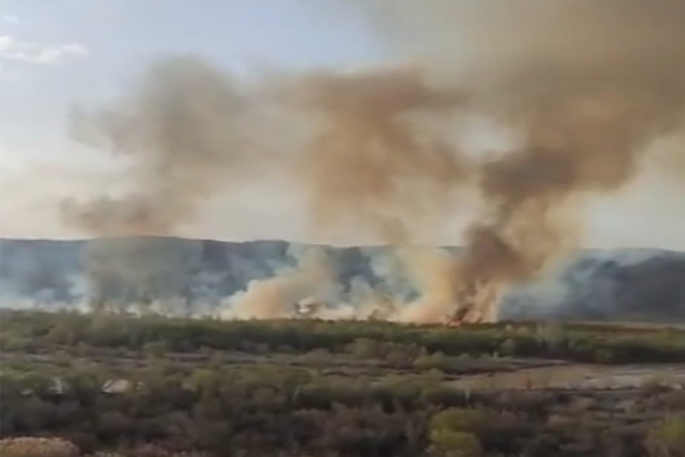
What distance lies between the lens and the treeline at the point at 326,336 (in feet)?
7.52

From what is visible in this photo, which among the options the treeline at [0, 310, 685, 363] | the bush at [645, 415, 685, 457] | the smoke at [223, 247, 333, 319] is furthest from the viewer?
the smoke at [223, 247, 333, 319]

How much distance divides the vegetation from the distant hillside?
5 centimetres

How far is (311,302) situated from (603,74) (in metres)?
0.85

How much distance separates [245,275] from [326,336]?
0.24 metres

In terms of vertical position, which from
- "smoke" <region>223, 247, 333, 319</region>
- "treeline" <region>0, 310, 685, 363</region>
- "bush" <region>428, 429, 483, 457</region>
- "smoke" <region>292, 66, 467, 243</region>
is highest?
"smoke" <region>292, 66, 467, 243</region>

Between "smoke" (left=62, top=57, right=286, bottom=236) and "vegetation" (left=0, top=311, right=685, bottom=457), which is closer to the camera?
"vegetation" (left=0, top=311, right=685, bottom=457)

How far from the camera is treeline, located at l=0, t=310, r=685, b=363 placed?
7.52ft

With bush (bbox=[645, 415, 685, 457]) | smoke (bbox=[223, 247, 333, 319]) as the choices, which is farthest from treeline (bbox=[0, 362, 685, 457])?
smoke (bbox=[223, 247, 333, 319])

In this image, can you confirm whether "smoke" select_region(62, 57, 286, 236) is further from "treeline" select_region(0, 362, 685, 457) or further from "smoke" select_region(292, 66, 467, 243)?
"treeline" select_region(0, 362, 685, 457)

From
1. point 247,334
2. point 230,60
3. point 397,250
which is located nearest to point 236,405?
point 247,334

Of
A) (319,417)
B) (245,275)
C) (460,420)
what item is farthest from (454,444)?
(245,275)

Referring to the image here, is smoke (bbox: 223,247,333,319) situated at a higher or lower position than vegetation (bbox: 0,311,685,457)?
higher

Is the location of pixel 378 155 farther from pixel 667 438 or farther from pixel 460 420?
pixel 667 438

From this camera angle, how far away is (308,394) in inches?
93.2
